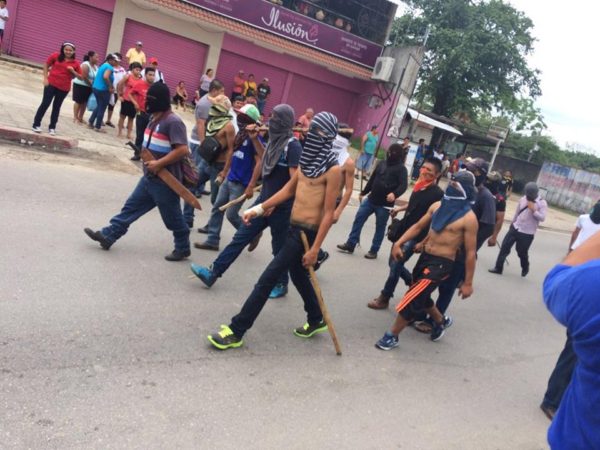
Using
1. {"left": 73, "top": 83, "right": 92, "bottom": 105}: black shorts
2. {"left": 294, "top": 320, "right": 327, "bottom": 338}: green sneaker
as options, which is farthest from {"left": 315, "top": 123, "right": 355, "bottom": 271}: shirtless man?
{"left": 73, "top": 83, "right": 92, "bottom": 105}: black shorts

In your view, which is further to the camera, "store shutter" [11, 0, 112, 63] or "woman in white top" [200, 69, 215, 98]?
"woman in white top" [200, 69, 215, 98]

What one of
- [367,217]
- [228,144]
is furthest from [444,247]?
[367,217]

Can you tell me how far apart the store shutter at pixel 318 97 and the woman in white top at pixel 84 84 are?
495 inches

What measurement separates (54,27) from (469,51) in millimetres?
20472

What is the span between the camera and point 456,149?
33000mm

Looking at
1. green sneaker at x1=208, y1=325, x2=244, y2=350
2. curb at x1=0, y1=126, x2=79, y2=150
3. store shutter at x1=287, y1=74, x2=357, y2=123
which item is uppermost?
store shutter at x1=287, y1=74, x2=357, y2=123

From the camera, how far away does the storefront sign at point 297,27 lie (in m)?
19.6

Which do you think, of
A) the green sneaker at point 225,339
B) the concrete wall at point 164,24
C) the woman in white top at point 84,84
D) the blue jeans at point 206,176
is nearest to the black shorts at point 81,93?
the woman in white top at point 84,84

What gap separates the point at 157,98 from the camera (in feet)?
16.1

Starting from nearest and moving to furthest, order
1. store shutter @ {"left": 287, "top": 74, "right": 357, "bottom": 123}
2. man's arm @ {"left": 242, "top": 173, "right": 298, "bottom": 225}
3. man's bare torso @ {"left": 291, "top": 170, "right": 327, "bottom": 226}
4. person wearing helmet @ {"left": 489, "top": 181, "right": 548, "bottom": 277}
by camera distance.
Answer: man's bare torso @ {"left": 291, "top": 170, "right": 327, "bottom": 226} → man's arm @ {"left": 242, "top": 173, "right": 298, "bottom": 225} → person wearing helmet @ {"left": 489, "top": 181, "right": 548, "bottom": 277} → store shutter @ {"left": 287, "top": 74, "right": 357, "bottom": 123}

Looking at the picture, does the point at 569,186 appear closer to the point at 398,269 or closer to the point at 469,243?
the point at 398,269

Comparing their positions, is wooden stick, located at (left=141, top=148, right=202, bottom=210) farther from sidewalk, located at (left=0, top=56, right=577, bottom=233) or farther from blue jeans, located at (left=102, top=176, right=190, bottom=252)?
sidewalk, located at (left=0, top=56, right=577, bottom=233)

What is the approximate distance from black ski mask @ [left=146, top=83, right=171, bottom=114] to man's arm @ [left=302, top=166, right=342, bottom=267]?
6.49ft

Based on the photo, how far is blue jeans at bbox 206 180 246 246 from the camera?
5.80 meters
